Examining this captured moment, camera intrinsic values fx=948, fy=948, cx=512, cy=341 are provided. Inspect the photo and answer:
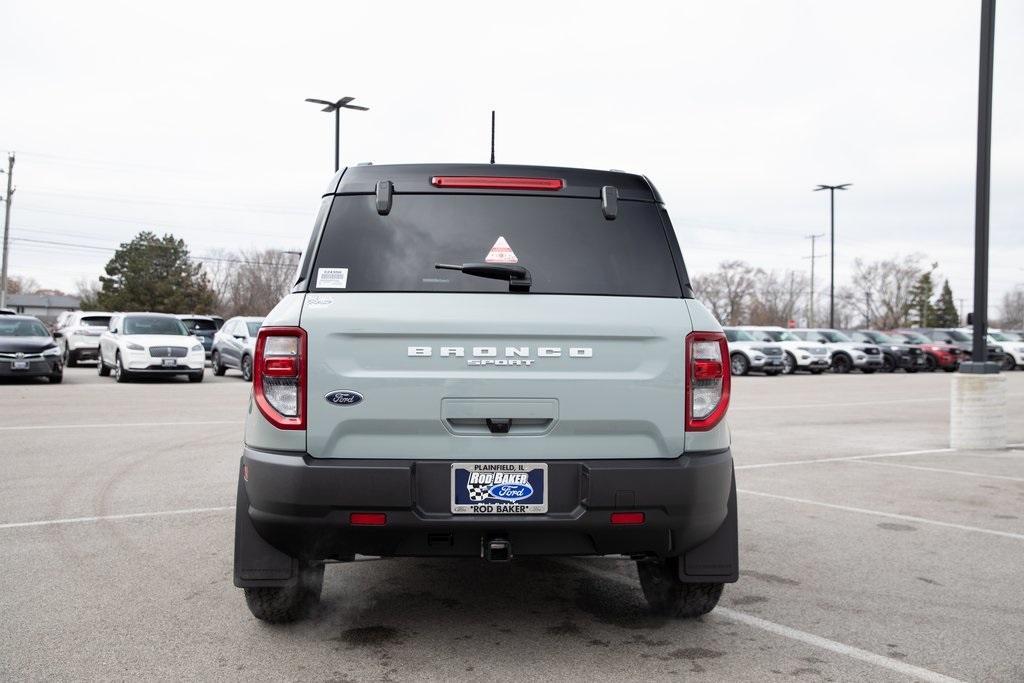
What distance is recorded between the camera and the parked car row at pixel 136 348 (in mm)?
19750

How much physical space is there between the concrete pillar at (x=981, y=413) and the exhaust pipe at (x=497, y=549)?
9447mm

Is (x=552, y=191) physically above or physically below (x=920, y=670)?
above

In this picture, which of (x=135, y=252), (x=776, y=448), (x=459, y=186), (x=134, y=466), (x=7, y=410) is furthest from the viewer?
(x=135, y=252)

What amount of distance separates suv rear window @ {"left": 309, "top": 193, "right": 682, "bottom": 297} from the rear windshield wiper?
0.02 m

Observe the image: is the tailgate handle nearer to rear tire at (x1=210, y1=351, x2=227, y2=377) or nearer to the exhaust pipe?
the exhaust pipe

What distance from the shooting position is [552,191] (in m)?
4.04

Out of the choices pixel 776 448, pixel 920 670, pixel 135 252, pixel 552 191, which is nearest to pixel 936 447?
pixel 776 448

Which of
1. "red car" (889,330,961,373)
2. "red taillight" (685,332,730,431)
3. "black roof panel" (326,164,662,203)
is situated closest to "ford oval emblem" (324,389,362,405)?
"black roof panel" (326,164,662,203)

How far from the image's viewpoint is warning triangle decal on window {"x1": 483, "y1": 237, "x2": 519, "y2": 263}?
3891 millimetres

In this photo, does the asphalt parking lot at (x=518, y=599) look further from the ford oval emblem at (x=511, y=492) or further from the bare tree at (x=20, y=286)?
the bare tree at (x=20, y=286)

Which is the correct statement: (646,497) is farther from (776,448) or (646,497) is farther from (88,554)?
(776,448)

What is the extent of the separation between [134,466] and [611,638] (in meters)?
6.27

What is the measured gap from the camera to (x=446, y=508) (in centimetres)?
364

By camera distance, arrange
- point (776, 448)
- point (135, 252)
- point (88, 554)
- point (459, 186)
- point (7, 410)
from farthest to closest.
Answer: point (135, 252) → point (7, 410) → point (776, 448) → point (88, 554) → point (459, 186)
